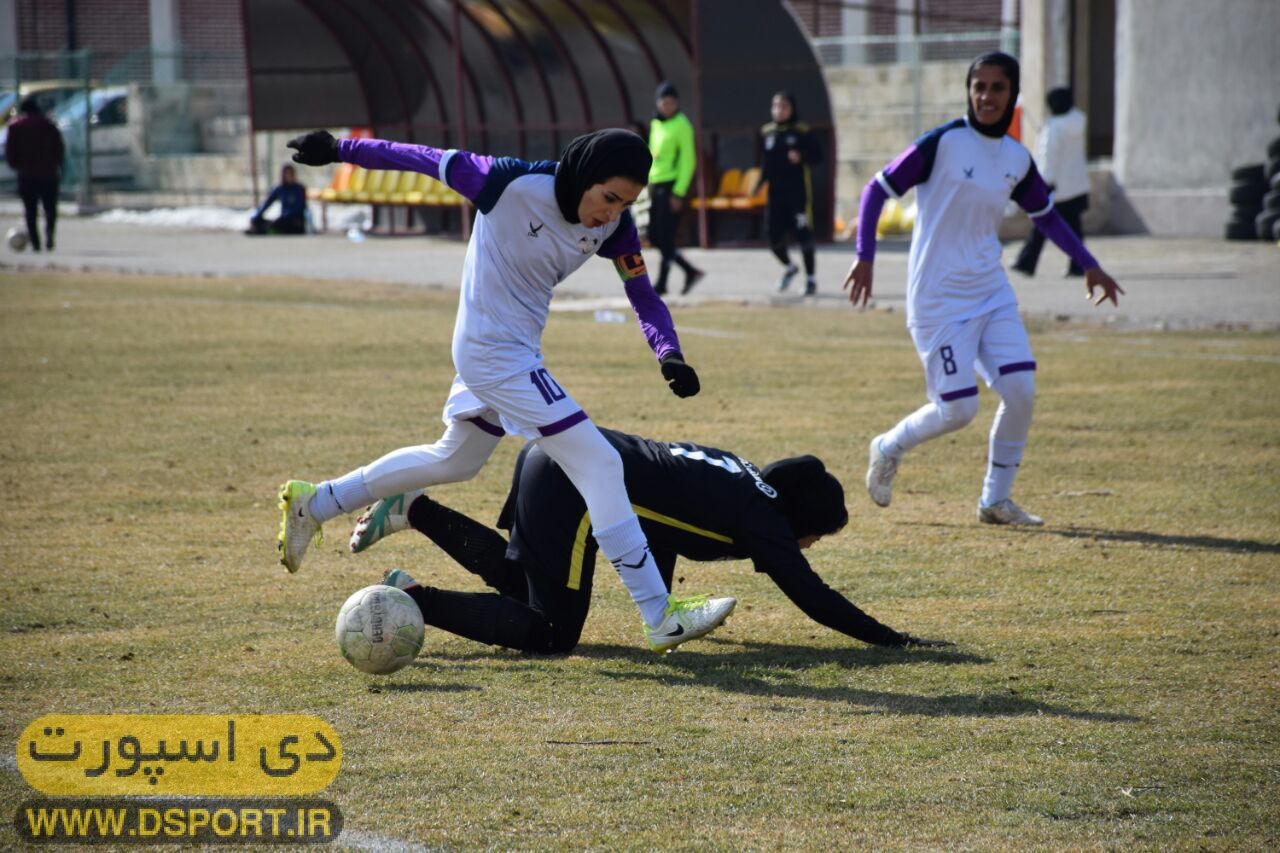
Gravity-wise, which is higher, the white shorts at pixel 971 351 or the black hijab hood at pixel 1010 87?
the black hijab hood at pixel 1010 87

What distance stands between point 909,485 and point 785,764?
13.6 feet

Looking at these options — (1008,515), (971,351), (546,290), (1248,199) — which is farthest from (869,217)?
(1248,199)

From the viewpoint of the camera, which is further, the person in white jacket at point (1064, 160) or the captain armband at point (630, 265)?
the person in white jacket at point (1064, 160)

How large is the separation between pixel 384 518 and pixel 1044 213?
361 centimetres

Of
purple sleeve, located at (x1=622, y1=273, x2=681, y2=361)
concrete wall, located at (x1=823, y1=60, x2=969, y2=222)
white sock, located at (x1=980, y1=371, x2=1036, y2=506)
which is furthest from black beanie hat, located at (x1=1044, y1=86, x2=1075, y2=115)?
purple sleeve, located at (x1=622, y1=273, x2=681, y2=361)

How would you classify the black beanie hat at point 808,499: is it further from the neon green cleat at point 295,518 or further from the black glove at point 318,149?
the black glove at point 318,149

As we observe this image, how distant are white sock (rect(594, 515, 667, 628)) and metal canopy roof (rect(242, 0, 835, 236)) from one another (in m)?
18.1

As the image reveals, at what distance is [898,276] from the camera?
60.6 ft

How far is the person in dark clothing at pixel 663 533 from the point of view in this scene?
16.8ft

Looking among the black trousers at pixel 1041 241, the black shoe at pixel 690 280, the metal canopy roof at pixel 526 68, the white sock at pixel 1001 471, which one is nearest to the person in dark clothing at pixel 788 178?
the black shoe at pixel 690 280

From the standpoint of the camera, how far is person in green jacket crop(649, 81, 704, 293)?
17031 millimetres

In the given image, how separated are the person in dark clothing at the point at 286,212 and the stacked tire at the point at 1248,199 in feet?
50.0

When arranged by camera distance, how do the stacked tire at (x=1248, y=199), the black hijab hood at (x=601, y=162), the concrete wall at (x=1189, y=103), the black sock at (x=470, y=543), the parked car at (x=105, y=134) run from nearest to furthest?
the black hijab hood at (x=601, y=162)
the black sock at (x=470, y=543)
the stacked tire at (x=1248, y=199)
the concrete wall at (x=1189, y=103)
the parked car at (x=105, y=134)

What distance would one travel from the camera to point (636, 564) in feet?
16.4
